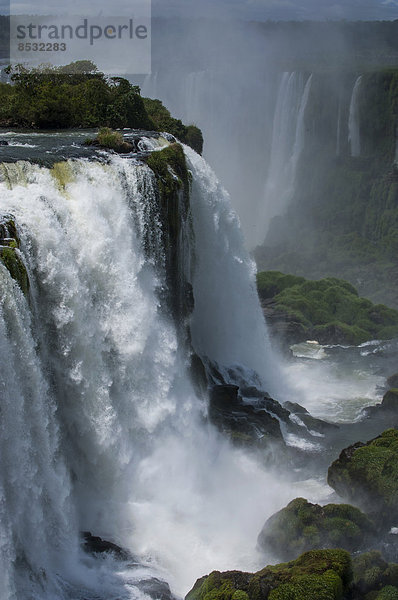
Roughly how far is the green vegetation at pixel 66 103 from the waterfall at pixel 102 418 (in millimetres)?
8086

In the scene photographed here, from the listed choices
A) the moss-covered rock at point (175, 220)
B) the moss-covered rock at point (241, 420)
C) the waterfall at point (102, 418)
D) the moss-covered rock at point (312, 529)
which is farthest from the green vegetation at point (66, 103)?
the moss-covered rock at point (312, 529)

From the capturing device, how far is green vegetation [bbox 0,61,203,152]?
27297 millimetres

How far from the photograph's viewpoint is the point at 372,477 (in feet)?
59.5

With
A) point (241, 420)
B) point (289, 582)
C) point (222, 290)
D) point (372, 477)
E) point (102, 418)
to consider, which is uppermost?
point (222, 290)

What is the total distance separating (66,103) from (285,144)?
100ft

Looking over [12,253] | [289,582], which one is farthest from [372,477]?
[12,253]

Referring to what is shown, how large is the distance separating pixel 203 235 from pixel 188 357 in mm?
5202

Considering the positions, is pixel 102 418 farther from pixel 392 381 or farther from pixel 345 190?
pixel 345 190

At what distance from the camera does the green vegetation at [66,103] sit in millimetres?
27297

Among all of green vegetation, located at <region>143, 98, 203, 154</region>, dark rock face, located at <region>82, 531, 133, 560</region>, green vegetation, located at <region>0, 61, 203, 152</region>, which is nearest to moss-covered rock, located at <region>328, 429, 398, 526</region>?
dark rock face, located at <region>82, 531, 133, 560</region>

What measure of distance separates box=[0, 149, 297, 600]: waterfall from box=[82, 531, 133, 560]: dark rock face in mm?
249

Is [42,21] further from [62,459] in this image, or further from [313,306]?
[62,459]

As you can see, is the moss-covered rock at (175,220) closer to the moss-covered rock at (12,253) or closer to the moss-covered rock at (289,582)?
the moss-covered rock at (12,253)

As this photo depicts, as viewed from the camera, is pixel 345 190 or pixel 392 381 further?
pixel 345 190
